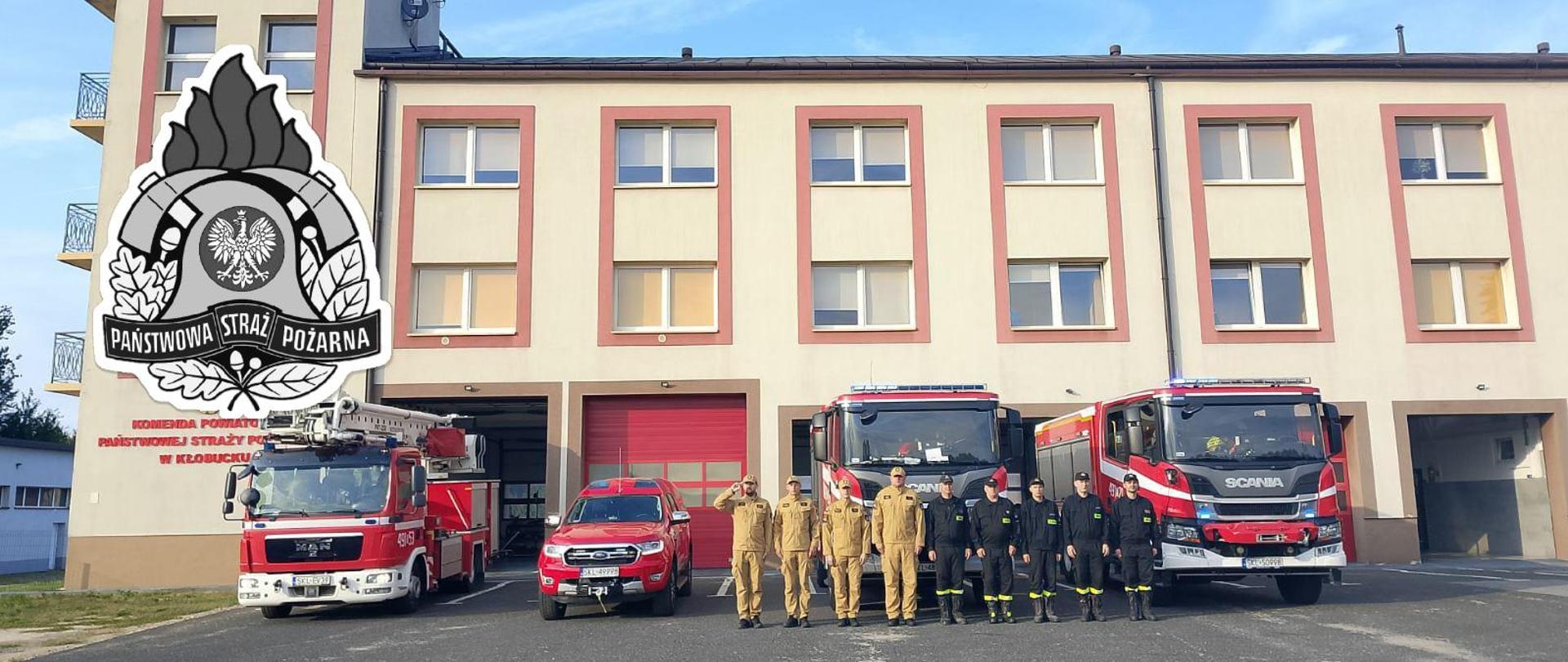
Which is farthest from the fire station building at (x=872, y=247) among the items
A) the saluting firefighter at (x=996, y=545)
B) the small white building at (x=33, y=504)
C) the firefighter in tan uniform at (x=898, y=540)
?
the small white building at (x=33, y=504)

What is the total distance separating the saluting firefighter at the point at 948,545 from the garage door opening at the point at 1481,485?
13338 mm

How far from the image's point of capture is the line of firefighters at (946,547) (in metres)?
12.9

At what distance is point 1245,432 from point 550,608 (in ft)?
28.5

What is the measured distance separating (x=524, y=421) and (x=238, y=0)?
34.8 feet

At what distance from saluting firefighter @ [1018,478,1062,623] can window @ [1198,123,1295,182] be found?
12.4 m

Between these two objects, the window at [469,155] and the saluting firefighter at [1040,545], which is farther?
the window at [469,155]

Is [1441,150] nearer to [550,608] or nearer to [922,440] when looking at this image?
[922,440]

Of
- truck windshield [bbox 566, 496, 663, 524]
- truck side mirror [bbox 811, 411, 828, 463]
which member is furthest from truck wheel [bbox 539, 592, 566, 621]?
truck side mirror [bbox 811, 411, 828, 463]

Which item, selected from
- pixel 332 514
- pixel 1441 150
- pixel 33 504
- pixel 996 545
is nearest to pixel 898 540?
pixel 996 545

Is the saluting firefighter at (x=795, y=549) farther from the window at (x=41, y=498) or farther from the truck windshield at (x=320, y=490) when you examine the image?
the window at (x=41, y=498)

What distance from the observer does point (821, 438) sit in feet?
47.7

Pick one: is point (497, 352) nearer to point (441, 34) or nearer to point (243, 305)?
point (243, 305)

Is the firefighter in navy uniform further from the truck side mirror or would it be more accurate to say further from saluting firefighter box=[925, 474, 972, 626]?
the truck side mirror

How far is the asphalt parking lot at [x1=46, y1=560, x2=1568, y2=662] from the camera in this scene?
35.3 ft
